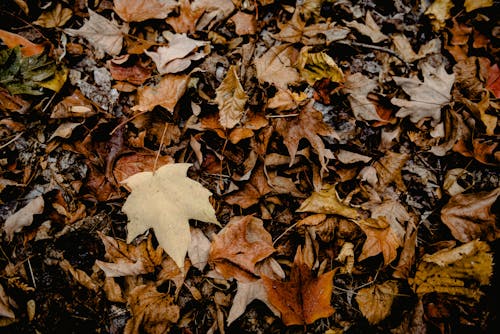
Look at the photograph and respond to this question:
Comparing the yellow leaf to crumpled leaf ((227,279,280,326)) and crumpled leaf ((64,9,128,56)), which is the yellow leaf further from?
crumpled leaf ((227,279,280,326))

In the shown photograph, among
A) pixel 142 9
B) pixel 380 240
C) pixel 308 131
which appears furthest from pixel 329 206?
pixel 142 9

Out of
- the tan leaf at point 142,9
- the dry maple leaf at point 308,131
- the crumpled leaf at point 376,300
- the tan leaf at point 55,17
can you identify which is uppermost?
the tan leaf at point 142,9

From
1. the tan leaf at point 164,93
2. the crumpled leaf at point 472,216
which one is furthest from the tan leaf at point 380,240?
the tan leaf at point 164,93

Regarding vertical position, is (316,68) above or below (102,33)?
below

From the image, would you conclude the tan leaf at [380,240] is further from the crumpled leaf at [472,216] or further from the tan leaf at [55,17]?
the tan leaf at [55,17]

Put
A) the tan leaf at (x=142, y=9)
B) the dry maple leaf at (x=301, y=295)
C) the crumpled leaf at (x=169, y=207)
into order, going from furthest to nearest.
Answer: the tan leaf at (x=142, y=9) → the dry maple leaf at (x=301, y=295) → the crumpled leaf at (x=169, y=207)

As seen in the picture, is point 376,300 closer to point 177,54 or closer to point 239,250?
point 239,250

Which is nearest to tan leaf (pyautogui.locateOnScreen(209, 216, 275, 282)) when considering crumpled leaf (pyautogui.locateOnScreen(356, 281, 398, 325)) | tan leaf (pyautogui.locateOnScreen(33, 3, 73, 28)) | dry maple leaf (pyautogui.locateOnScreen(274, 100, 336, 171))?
dry maple leaf (pyautogui.locateOnScreen(274, 100, 336, 171))
